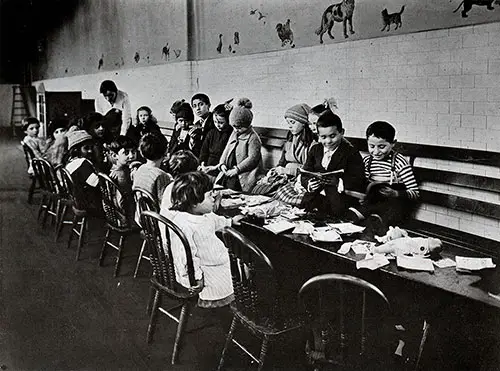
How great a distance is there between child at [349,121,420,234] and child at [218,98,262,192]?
153 cm

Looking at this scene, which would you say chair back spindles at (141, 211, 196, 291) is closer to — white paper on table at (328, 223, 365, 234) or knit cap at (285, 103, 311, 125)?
white paper on table at (328, 223, 365, 234)

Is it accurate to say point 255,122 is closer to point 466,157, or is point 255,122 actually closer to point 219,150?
point 219,150

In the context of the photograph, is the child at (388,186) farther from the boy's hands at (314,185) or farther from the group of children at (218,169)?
the boy's hands at (314,185)

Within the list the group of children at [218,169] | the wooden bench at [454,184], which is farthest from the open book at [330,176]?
the wooden bench at [454,184]

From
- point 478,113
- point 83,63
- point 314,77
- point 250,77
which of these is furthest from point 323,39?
point 83,63

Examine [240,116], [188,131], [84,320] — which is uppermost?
[240,116]

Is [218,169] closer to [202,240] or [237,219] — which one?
[237,219]

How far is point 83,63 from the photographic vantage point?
1071cm

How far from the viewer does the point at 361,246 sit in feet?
8.29

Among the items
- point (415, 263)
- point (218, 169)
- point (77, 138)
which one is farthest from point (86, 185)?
point (415, 263)

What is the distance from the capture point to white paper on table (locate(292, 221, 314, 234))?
2.83 m

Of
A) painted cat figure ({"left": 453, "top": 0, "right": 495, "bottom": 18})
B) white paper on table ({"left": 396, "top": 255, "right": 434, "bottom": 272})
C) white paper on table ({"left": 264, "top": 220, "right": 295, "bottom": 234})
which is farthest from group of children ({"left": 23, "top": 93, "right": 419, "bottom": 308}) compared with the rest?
painted cat figure ({"left": 453, "top": 0, "right": 495, "bottom": 18})

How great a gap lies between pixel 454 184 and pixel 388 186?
107 centimetres

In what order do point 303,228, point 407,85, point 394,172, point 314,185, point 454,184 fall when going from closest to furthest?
point 303,228 < point 394,172 < point 314,185 < point 454,184 < point 407,85
